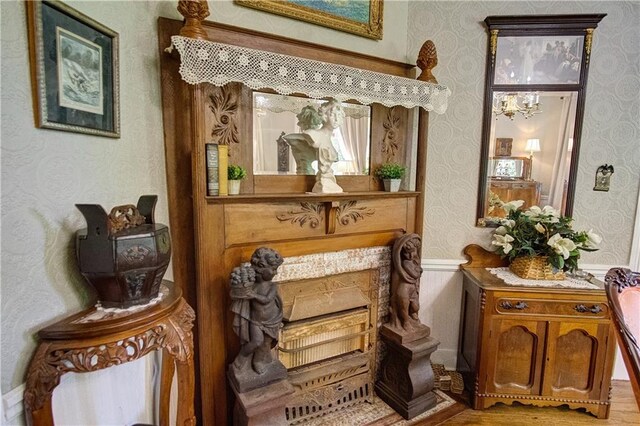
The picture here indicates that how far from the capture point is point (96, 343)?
938 mm

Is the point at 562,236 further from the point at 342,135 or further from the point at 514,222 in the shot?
the point at 342,135

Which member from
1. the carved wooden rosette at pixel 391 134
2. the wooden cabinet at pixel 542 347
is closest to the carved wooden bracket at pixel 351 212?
the carved wooden rosette at pixel 391 134

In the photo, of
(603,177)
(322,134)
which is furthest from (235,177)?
(603,177)

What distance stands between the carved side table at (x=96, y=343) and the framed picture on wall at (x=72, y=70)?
63cm

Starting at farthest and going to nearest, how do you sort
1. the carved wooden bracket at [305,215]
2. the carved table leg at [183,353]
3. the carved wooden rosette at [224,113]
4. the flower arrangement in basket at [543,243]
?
the flower arrangement in basket at [543,243] < the carved wooden bracket at [305,215] < the carved wooden rosette at [224,113] < the carved table leg at [183,353]

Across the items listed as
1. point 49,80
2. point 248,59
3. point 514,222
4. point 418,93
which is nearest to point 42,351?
point 49,80

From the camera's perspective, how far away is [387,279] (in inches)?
85.0

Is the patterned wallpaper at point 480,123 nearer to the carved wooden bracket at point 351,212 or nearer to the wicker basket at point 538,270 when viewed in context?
the wicker basket at point 538,270

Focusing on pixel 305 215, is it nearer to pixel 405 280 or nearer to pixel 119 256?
pixel 405 280

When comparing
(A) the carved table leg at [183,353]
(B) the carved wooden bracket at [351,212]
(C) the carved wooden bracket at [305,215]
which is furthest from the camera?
(B) the carved wooden bracket at [351,212]

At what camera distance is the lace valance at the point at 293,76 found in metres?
1.39

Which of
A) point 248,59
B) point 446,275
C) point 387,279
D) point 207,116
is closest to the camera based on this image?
point 248,59

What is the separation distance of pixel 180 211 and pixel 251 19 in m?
1.10

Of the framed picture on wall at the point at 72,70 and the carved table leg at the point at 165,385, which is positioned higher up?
the framed picture on wall at the point at 72,70
